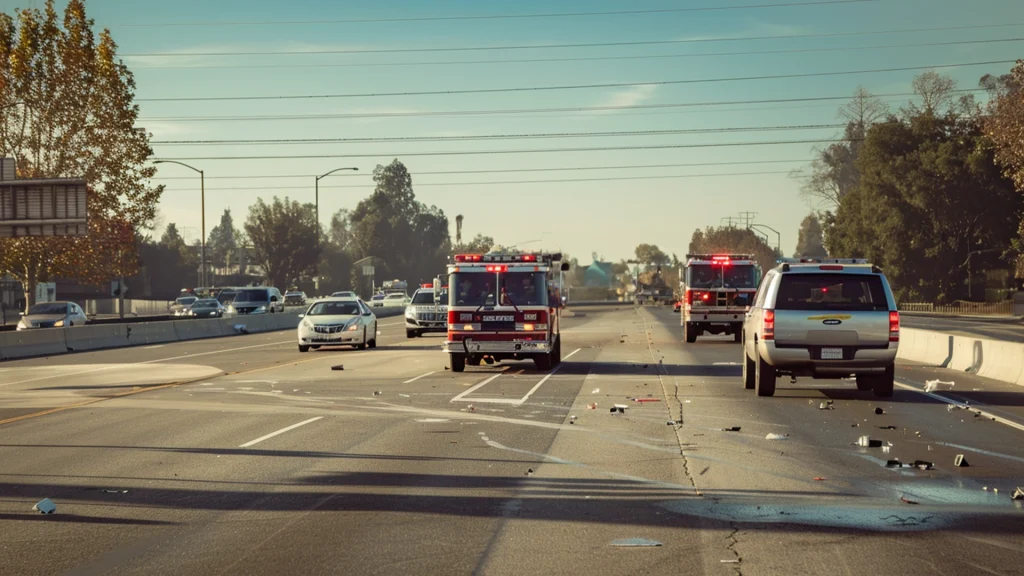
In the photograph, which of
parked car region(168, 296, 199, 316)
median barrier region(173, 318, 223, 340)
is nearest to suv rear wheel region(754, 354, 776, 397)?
median barrier region(173, 318, 223, 340)

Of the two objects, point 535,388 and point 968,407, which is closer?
point 968,407

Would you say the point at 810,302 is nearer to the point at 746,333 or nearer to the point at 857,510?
the point at 746,333

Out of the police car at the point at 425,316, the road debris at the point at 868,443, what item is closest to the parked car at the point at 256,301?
the police car at the point at 425,316

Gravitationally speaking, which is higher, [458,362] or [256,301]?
[256,301]

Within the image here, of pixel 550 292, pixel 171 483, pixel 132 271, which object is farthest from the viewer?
pixel 132 271

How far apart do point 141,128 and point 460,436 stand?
1789 inches

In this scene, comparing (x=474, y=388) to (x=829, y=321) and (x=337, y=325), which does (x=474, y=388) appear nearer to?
(x=829, y=321)

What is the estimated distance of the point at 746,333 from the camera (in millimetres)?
20094

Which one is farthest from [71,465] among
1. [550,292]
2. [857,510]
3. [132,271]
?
[132,271]

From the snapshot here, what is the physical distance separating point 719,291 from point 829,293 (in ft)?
60.7

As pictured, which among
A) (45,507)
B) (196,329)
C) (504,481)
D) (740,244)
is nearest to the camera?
(45,507)

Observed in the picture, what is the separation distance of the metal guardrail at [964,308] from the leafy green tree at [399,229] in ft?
273

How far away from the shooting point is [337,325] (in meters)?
34.0

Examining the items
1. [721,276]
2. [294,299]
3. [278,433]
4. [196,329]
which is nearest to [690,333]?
[721,276]
